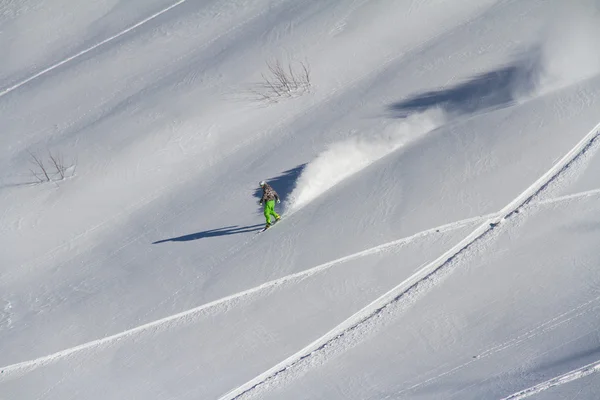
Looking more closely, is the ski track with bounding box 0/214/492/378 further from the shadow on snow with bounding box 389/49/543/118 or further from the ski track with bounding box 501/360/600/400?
the shadow on snow with bounding box 389/49/543/118

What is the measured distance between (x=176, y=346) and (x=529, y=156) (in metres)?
9.10

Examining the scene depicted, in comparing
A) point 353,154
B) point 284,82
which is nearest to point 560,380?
point 353,154

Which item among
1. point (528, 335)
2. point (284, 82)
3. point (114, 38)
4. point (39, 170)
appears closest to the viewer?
point (528, 335)

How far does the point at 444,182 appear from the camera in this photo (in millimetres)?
18266

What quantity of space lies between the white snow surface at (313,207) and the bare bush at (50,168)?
0.16 metres

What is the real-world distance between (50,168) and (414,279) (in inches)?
430

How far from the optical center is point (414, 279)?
16141mm

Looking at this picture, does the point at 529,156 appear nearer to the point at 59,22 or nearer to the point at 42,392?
the point at 42,392

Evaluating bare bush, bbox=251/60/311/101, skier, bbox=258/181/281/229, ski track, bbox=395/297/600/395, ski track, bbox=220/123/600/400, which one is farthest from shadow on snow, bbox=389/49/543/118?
ski track, bbox=395/297/600/395

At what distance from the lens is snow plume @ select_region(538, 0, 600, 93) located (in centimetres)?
2045

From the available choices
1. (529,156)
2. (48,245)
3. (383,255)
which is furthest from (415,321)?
(48,245)

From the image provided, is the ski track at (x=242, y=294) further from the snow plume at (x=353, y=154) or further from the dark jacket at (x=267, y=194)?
the snow plume at (x=353, y=154)

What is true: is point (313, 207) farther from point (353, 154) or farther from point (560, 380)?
point (560, 380)

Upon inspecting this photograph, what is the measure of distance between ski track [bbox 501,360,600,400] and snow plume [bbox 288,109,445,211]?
273 inches
